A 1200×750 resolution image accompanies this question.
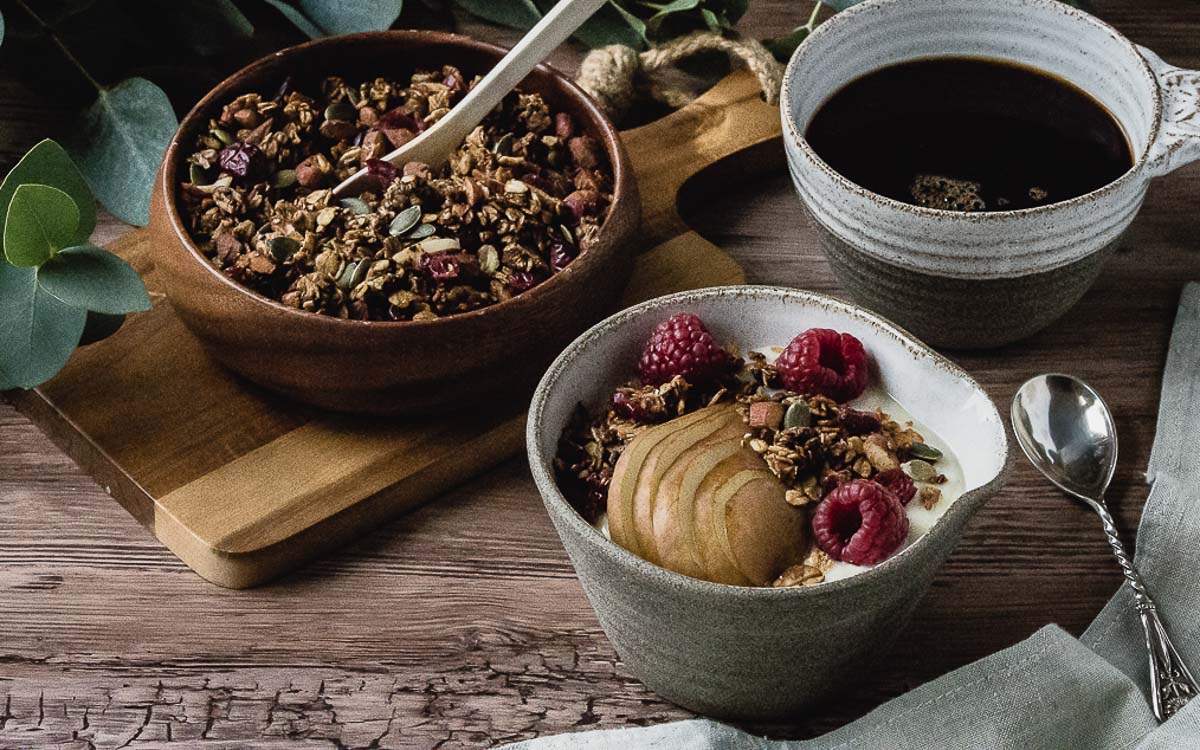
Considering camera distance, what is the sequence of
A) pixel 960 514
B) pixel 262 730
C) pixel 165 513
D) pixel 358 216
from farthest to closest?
pixel 358 216 < pixel 165 513 < pixel 262 730 < pixel 960 514

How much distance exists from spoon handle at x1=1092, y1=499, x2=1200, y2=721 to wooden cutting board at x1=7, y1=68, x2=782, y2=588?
500 mm

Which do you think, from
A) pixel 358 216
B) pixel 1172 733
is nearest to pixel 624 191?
pixel 358 216

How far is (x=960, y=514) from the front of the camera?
94 cm

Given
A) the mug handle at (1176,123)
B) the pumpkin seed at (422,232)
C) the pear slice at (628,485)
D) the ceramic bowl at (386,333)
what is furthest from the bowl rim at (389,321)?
the mug handle at (1176,123)

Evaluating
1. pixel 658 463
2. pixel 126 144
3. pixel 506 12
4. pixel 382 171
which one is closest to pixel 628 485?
pixel 658 463

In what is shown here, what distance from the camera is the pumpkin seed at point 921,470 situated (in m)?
1.05

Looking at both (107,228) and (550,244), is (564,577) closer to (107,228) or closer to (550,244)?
(550,244)

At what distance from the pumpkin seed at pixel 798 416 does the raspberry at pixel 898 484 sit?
0.07m

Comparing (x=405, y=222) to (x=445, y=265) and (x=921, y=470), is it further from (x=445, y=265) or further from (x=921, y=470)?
(x=921, y=470)

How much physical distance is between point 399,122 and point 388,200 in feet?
0.45

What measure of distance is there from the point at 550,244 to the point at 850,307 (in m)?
0.31

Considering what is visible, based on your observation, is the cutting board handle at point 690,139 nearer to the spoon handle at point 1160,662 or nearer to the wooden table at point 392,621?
the wooden table at point 392,621

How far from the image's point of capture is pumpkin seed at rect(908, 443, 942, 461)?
1067 mm

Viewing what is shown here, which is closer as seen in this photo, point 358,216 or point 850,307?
point 850,307
